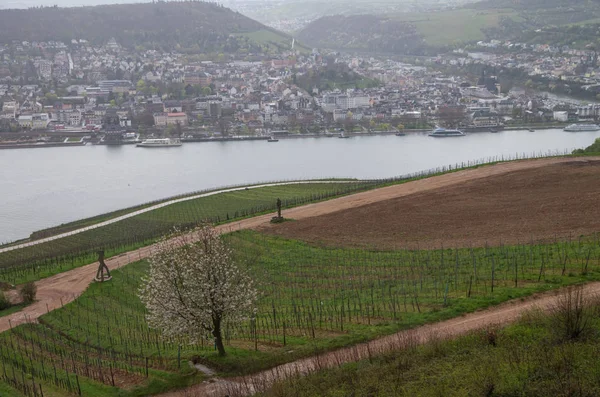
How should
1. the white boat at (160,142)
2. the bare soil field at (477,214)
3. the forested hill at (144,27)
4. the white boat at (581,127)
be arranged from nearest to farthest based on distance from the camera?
1. the bare soil field at (477,214)
2. the white boat at (581,127)
3. the white boat at (160,142)
4. the forested hill at (144,27)

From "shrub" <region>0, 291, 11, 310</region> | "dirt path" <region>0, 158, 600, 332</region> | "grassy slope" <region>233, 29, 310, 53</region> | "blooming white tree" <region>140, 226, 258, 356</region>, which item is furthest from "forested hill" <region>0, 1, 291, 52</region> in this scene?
"blooming white tree" <region>140, 226, 258, 356</region>

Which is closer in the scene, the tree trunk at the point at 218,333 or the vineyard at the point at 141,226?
the tree trunk at the point at 218,333

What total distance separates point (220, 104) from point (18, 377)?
176 feet

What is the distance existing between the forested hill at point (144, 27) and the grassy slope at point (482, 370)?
8473cm

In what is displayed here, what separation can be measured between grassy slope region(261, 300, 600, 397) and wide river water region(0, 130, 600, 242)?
22.8 m

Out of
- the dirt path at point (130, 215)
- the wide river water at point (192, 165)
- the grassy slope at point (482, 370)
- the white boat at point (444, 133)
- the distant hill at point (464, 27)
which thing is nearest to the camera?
the grassy slope at point (482, 370)

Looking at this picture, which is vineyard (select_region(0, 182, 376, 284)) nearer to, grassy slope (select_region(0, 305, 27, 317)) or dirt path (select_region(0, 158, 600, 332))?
dirt path (select_region(0, 158, 600, 332))

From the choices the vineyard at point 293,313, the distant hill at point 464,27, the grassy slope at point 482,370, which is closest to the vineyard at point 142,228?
the vineyard at point 293,313

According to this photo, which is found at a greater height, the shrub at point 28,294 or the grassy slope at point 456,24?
the grassy slope at point 456,24

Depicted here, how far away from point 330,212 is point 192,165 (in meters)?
23.1

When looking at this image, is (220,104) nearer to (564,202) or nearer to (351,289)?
(564,202)

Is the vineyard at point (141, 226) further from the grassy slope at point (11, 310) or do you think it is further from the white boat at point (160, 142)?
the white boat at point (160, 142)

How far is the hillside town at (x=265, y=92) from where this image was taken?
183 feet

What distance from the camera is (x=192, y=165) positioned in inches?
1657
